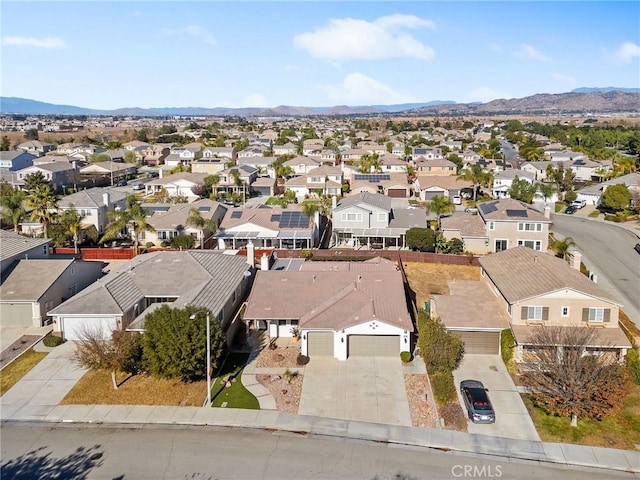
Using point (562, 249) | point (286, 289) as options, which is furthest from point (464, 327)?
point (562, 249)

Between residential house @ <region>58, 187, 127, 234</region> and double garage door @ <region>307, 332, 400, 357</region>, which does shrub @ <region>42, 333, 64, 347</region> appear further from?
residential house @ <region>58, 187, 127, 234</region>

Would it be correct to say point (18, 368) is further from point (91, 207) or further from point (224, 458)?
point (91, 207)

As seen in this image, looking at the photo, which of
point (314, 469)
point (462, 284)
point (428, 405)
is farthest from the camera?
point (462, 284)

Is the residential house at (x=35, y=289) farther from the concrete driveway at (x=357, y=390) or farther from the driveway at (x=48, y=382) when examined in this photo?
the concrete driveway at (x=357, y=390)

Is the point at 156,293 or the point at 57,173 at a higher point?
the point at 57,173

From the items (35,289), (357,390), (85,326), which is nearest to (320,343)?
(357,390)

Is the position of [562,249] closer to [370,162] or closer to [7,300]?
[7,300]
